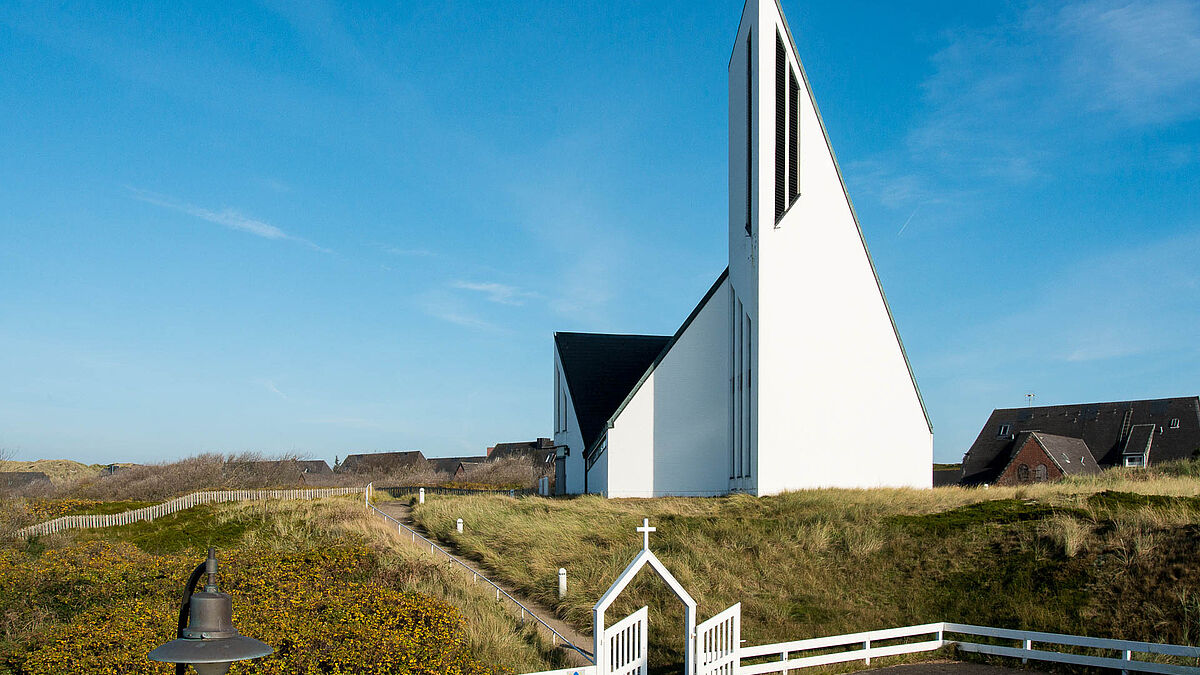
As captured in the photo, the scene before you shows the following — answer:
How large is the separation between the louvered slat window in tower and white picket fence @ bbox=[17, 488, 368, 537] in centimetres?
2311

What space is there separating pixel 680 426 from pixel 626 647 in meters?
18.5

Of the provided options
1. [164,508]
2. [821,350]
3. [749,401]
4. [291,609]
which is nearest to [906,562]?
[749,401]

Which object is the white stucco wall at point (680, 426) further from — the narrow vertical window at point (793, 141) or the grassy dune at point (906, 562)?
the grassy dune at point (906, 562)

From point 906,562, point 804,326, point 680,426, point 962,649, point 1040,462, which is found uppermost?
point 804,326

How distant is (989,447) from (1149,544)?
93.4 ft

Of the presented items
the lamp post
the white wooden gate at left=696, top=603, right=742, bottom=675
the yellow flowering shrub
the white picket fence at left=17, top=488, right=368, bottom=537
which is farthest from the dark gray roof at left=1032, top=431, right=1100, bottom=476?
the lamp post

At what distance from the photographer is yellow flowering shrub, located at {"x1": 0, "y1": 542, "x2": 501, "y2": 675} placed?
9492mm

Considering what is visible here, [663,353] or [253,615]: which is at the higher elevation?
[663,353]

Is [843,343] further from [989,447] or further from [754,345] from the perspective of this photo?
[989,447]

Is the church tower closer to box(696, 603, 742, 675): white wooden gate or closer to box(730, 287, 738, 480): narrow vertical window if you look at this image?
box(730, 287, 738, 480): narrow vertical window

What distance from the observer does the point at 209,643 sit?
14.6 feet

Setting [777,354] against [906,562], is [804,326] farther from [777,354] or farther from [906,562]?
[906,562]

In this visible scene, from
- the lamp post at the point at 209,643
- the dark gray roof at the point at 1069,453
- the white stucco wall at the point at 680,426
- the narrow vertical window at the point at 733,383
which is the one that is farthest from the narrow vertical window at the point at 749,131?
the lamp post at the point at 209,643

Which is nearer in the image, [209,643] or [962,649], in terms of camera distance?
[209,643]
